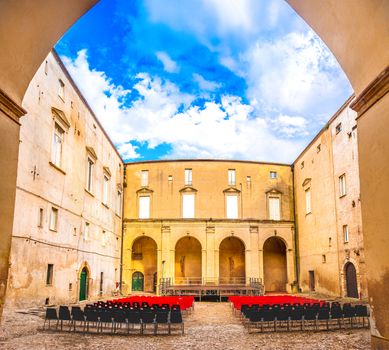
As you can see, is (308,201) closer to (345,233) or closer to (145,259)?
(345,233)

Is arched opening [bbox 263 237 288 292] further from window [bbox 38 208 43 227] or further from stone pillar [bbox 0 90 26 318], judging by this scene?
stone pillar [bbox 0 90 26 318]

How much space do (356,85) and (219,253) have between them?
32.7 metres

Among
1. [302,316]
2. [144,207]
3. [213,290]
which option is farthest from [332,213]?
[144,207]

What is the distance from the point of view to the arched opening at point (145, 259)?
37969mm

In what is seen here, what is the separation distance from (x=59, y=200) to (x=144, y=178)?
1682 cm

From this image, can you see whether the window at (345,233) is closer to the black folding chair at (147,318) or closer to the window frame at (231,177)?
the window frame at (231,177)

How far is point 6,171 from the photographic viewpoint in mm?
7414

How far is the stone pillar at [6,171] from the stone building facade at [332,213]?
20473 millimetres

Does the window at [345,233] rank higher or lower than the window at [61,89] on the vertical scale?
lower

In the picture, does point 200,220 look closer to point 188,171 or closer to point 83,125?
point 188,171

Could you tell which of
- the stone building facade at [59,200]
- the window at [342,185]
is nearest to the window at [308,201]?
the window at [342,185]

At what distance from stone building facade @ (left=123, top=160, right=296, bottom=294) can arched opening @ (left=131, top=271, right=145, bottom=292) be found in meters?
0.09

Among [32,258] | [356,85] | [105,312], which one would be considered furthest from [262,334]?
[32,258]

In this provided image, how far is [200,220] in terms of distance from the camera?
36.6m
